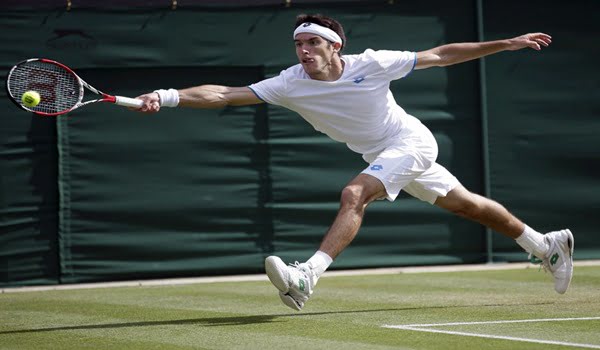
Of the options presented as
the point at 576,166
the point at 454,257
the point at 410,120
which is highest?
the point at 410,120

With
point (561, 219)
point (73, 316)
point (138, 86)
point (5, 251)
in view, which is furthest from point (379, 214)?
point (73, 316)

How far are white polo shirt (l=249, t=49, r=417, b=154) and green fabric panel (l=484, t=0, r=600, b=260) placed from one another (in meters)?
4.43

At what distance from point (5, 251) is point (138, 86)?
6.74 ft

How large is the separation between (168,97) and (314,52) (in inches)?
41.6

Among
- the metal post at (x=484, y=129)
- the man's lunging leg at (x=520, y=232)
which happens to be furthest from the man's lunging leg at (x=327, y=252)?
the metal post at (x=484, y=129)

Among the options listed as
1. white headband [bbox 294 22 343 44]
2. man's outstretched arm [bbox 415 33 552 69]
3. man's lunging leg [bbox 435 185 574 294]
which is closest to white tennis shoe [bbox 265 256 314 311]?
man's lunging leg [bbox 435 185 574 294]

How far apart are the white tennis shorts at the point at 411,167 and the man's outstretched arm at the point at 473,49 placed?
1.50ft

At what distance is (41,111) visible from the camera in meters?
7.21

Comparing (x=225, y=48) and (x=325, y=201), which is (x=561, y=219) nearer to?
(x=325, y=201)

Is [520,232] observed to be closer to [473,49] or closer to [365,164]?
[473,49]

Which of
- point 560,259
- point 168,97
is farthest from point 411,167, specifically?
point 168,97

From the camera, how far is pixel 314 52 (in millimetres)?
7422

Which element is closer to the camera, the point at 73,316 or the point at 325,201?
the point at 73,316

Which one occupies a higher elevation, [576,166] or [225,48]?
[225,48]
